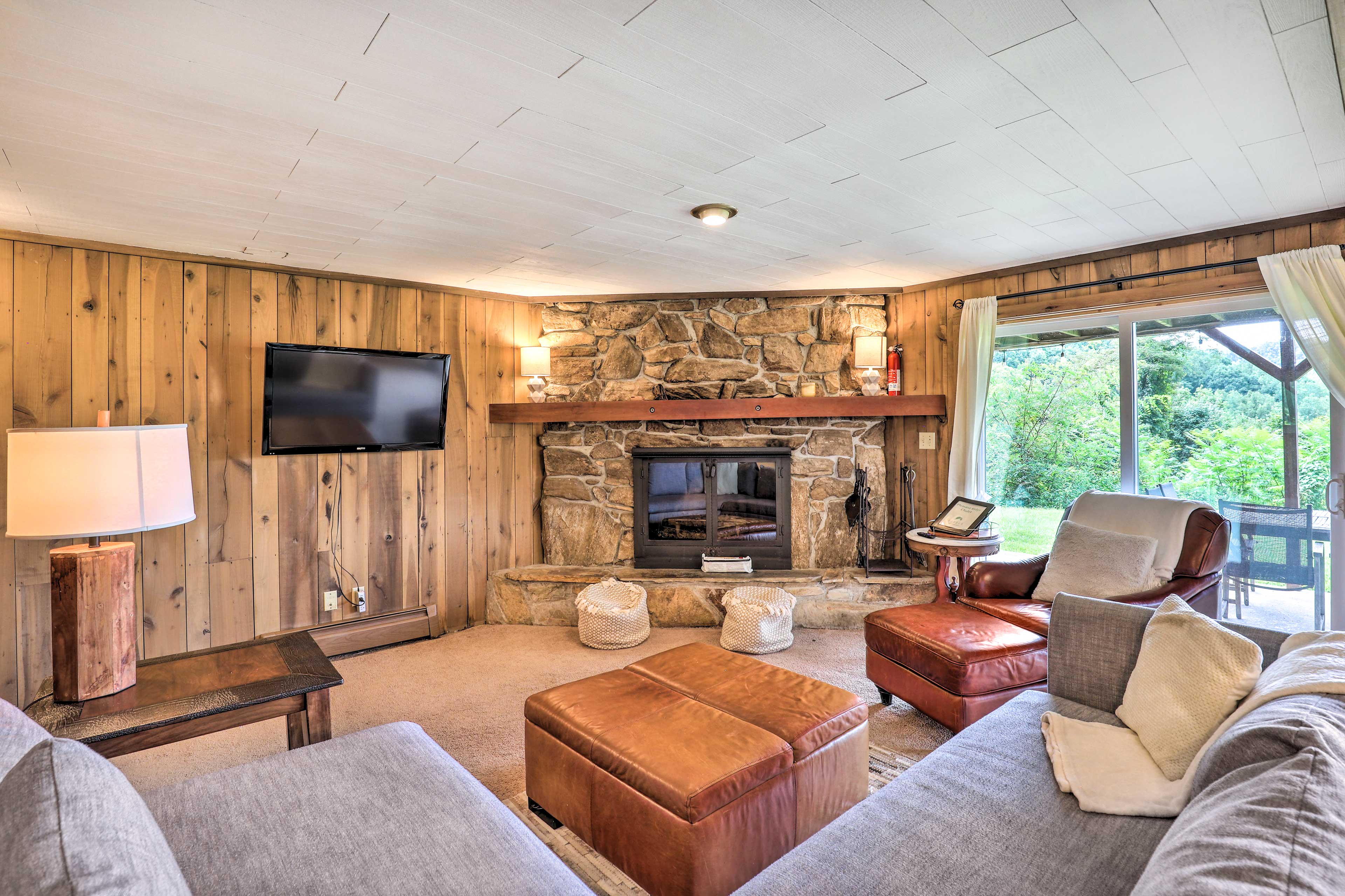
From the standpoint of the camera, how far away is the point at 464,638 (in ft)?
13.2

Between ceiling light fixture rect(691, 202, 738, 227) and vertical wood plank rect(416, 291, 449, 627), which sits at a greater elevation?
ceiling light fixture rect(691, 202, 738, 227)

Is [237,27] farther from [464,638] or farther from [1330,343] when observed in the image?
[1330,343]

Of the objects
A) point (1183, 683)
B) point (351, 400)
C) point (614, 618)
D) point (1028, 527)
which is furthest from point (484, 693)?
point (1028, 527)

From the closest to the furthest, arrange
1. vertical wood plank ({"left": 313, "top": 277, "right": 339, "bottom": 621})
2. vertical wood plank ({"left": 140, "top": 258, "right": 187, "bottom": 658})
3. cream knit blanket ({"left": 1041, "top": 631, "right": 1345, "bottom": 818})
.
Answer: cream knit blanket ({"left": 1041, "top": 631, "right": 1345, "bottom": 818}), vertical wood plank ({"left": 140, "top": 258, "right": 187, "bottom": 658}), vertical wood plank ({"left": 313, "top": 277, "right": 339, "bottom": 621})

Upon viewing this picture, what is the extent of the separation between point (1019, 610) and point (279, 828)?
273 centimetres

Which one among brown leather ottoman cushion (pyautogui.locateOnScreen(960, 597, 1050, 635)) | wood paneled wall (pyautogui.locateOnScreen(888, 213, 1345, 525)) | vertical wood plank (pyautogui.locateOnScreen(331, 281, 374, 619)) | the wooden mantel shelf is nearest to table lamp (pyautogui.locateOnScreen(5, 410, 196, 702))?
vertical wood plank (pyautogui.locateOnScreen(331, 281, 374, 619))

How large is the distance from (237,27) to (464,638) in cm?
334

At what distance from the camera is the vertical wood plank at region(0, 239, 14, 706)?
9.21 feet

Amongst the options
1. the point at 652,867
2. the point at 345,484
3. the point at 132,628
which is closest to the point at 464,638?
the point at 345,484

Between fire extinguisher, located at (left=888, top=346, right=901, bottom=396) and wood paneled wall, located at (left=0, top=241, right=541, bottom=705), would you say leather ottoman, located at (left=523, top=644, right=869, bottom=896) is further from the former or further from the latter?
fire extinguisher, located at (left=888, top=346, right=901, bottom=396)

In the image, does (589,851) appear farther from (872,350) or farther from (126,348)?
(872,350)

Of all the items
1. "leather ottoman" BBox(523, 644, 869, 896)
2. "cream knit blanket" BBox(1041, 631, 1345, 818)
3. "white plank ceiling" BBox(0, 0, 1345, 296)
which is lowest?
"leather ottoman" BBox(523, 644, 869, 896)

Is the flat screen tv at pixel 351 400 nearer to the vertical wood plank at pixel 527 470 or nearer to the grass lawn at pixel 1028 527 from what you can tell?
the vertical wood plank at pixel 527 470

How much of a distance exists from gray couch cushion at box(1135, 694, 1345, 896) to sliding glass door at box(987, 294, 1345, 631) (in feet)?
8.13
